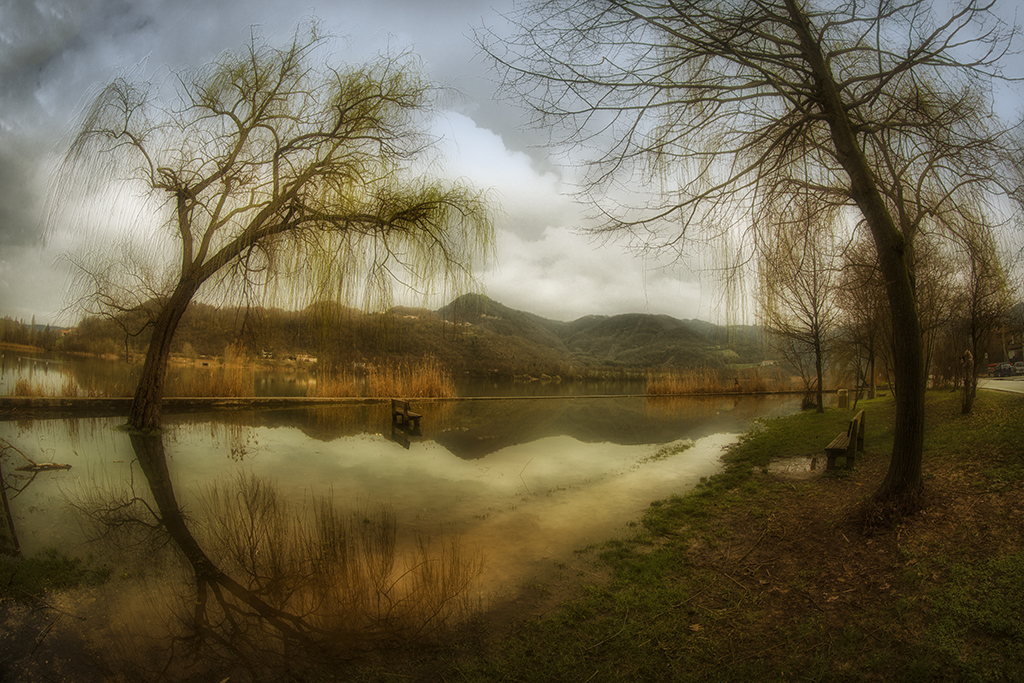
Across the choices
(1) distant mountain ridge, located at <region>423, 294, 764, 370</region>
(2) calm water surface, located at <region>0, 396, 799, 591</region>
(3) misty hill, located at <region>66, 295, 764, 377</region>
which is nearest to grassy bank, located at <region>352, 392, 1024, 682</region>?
(2) calm water surface, located at <region>0, 396, 799, 591</region>

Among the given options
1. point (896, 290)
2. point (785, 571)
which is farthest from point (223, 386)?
point (896, 290)

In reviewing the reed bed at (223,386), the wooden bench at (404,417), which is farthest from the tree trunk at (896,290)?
the reed bed at (223,386)

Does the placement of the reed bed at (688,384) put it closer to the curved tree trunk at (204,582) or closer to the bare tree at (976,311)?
the bare tree at (976,311)

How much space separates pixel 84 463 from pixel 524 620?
6.19 metres

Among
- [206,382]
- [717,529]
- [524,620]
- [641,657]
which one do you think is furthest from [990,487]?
[206,382]

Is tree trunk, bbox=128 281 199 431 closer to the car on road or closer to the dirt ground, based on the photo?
the dirt ground

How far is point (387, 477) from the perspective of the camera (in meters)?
6.14

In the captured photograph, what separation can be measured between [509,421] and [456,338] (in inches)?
166

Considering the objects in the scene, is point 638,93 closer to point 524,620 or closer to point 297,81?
point 524,620

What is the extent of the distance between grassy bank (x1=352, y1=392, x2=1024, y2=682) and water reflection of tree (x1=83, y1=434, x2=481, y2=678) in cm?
47

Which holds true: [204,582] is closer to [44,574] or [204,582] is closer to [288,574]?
[288,574]

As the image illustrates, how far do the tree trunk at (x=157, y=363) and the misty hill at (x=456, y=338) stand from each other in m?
0.50

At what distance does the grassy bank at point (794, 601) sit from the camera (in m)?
2.51

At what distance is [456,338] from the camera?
8.42 meters
